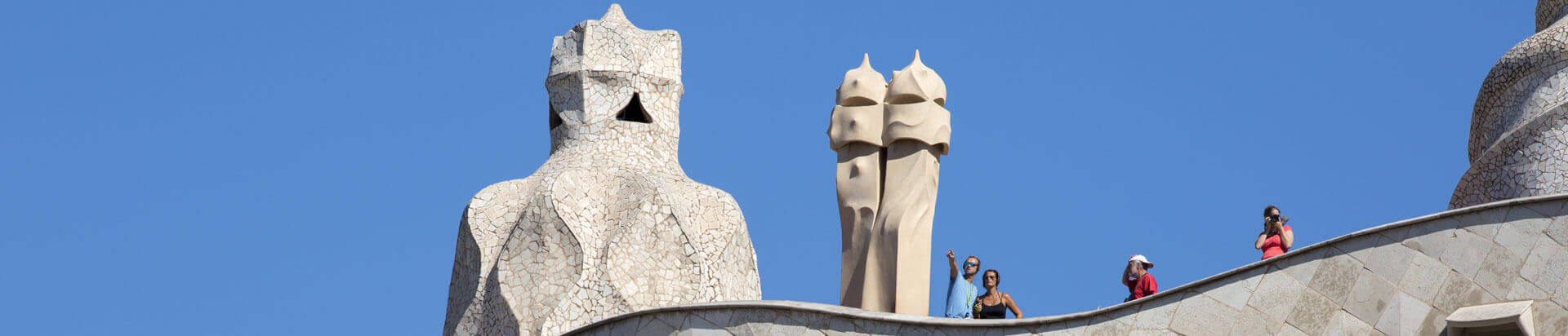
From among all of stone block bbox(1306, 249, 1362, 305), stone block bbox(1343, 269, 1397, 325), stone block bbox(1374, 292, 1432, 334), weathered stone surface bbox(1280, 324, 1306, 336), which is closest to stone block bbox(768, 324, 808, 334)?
weathered stone surface bbox(1280, 324, 1306, 336)

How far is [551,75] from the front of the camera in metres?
19.1

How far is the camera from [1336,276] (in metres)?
12.8

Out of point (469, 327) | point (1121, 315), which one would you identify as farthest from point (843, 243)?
point (469, 327)

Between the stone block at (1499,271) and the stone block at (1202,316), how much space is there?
1314 mm

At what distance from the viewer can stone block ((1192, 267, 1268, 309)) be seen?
12938 mm

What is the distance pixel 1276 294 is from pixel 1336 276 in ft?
1.10

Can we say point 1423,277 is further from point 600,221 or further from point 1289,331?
point 600,221

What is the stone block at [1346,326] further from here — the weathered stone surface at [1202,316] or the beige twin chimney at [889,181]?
the beige twin chimney at [889,181]

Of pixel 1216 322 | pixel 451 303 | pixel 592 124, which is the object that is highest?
pixel 592 124

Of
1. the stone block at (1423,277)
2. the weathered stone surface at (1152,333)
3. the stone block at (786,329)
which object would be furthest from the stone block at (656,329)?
the stone block at (1423,277)

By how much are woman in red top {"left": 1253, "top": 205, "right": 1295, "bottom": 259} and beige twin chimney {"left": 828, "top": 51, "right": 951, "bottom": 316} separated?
7.20ft

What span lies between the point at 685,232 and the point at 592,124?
1483 mm

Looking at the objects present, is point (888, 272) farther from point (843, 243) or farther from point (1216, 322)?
point (1216, 322)

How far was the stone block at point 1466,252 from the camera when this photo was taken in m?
12.6
